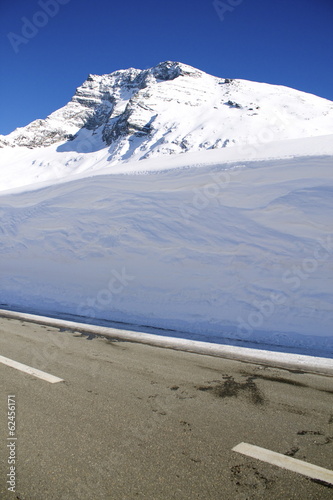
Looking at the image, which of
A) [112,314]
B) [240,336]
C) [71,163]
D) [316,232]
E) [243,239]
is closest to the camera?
[240,336]

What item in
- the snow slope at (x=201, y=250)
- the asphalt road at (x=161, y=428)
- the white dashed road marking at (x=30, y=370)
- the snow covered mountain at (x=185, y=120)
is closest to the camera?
the asphalt road at (x=161, y=428)

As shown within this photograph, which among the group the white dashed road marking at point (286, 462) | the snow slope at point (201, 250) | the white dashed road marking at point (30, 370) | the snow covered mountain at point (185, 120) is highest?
the snow covered mountain at point (185, 120)

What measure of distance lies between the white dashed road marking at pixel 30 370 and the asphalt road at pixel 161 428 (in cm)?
10

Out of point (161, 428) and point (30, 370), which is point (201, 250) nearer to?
point (30, 370)

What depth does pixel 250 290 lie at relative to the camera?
674cm

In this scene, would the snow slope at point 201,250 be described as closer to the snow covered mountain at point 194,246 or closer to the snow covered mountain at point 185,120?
the snow covered mountain at point 194,246

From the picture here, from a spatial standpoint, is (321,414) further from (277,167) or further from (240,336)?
(277,167)

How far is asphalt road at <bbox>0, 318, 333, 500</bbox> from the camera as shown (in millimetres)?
2314

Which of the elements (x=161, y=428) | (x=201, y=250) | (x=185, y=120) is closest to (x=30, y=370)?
(x=161, y=428)

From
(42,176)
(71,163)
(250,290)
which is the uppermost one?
(71,163)

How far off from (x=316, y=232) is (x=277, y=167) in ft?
6.21

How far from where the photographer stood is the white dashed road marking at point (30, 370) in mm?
4129

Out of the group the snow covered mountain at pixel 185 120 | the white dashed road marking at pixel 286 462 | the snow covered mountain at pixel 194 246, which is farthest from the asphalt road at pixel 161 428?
the snow covered mountain at pixel 185 120

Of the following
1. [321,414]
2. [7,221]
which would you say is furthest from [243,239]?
[7,221]
